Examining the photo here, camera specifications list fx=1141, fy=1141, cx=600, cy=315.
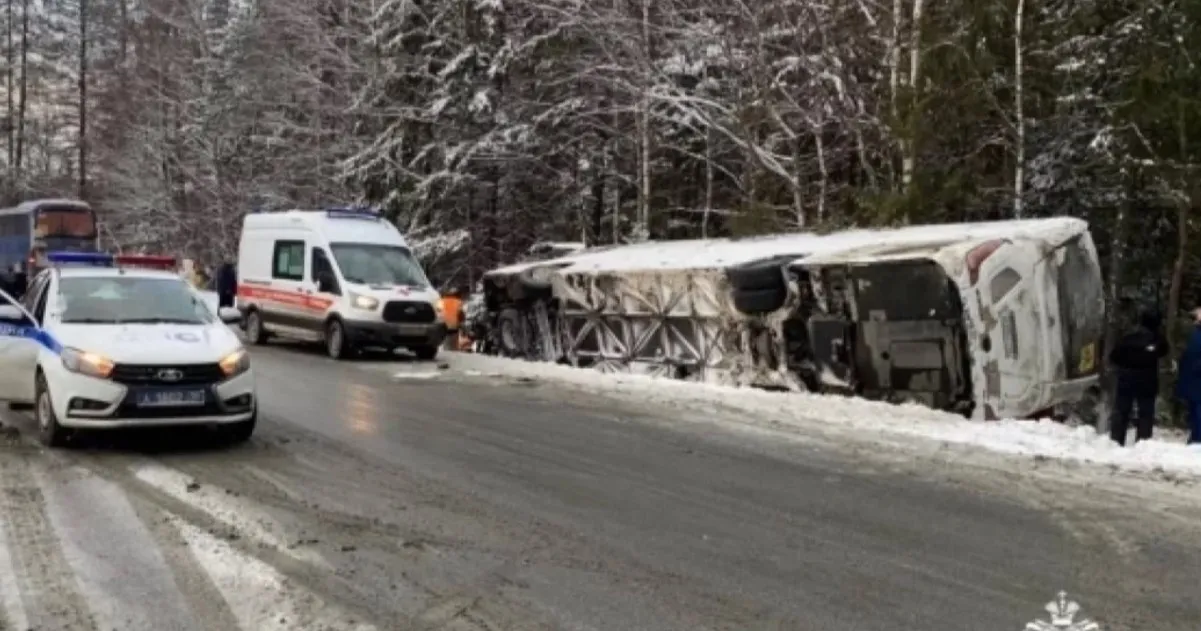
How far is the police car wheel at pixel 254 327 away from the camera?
2080 cm

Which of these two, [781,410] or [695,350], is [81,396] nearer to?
[781,410]

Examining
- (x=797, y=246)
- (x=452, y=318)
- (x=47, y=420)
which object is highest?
(x=797, y=246)

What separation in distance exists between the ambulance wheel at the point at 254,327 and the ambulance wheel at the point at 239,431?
11.0 metres

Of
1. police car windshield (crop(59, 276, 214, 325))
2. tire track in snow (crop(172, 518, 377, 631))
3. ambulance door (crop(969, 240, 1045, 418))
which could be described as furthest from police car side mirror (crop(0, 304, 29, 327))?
ambulance door (crop(969, 240, 1045, 418))

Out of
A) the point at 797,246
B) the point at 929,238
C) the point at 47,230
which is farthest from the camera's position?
the point at 47,230

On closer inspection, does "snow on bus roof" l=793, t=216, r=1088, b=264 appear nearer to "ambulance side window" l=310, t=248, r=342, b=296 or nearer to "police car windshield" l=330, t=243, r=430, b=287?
"police car windshield" l=330, t=243, r=430, b=287

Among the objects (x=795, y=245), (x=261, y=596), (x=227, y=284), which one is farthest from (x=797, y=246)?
(x=227, y=284)

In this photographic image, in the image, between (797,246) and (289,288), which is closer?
(797,246)

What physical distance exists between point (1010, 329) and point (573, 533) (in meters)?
6.65

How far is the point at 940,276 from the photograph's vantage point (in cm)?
1209

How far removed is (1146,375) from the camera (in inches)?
440

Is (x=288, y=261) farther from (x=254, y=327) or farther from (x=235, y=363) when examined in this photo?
(x=235, y=363)

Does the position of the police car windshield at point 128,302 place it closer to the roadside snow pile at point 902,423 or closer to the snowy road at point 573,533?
the snowy road at point 573,533

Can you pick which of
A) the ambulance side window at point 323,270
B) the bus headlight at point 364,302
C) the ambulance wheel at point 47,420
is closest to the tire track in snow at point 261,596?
the ambulance wheel at point 47,420
